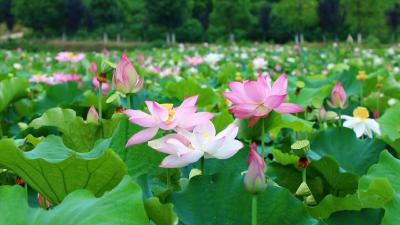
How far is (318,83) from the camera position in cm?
220

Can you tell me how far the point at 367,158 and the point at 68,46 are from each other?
19170 mm

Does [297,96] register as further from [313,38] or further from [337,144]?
[313,38]

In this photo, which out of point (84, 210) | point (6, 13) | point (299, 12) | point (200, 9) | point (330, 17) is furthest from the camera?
point (6, 13)

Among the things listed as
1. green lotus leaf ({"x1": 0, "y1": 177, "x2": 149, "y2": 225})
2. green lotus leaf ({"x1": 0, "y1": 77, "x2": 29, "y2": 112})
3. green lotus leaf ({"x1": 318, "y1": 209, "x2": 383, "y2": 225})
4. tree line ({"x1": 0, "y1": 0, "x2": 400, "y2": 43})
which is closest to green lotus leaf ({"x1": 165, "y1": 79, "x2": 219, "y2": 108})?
green lotus leaf ({"x1": 0, "y1": 77, "x2": 29, "y2": 112})

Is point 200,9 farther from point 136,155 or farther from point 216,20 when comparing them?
point 136,155

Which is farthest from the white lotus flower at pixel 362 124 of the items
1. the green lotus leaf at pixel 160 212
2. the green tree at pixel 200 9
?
the green tree at pixel 200 9

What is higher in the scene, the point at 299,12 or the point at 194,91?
the point at 194,91

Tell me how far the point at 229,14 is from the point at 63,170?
24124mm

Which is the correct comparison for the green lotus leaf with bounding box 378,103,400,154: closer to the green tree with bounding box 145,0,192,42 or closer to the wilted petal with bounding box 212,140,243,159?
the wilted petal with bounding box 212,140,243,159

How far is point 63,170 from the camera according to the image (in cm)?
66

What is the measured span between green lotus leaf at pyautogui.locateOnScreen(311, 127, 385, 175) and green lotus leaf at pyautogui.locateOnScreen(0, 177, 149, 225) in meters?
0.63

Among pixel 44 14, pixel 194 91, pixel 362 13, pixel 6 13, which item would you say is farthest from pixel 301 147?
pixel 6 13

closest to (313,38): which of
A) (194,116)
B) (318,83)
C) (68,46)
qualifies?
(68,46)

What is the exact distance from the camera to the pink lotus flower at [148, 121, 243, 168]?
660 millimetres
